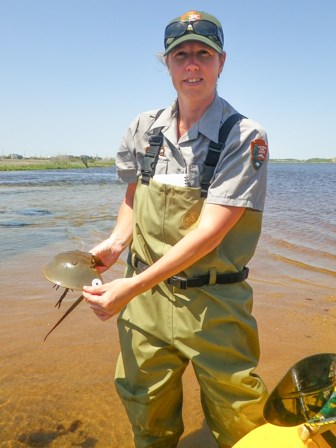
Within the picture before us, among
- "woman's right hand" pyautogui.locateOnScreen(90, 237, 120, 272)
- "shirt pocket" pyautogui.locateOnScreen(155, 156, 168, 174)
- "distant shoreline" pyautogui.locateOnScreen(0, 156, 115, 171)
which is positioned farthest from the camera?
"distant shoreline" pyautogui.locateOnScreen(0, 156, 115, 171)

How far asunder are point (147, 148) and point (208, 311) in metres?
0.87

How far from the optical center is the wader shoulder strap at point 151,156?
217cm

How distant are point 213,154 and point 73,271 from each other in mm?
943

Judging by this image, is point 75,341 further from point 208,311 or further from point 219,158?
point 219,158

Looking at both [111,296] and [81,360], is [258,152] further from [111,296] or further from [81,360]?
[81,360]

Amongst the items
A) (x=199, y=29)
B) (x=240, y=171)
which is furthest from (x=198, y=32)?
(x=240, y=171)

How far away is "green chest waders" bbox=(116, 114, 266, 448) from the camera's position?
200 cm

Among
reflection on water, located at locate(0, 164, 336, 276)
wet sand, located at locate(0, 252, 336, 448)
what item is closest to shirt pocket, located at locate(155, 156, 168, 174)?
wet sand, located at locate(0, 252, 336, 448)

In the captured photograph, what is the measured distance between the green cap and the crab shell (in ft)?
3.77

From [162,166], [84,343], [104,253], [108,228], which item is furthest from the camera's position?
[108,228]

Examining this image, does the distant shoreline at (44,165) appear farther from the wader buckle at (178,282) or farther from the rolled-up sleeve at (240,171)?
the rolled-up sleeve at (240,171)

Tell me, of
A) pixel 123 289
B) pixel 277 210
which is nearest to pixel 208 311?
pixel 123 289

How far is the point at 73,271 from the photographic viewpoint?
7.47ft

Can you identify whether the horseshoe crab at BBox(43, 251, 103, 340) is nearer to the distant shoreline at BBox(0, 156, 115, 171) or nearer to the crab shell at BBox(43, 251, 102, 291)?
the crab shell at BBox(43, 251, 102, 291)
